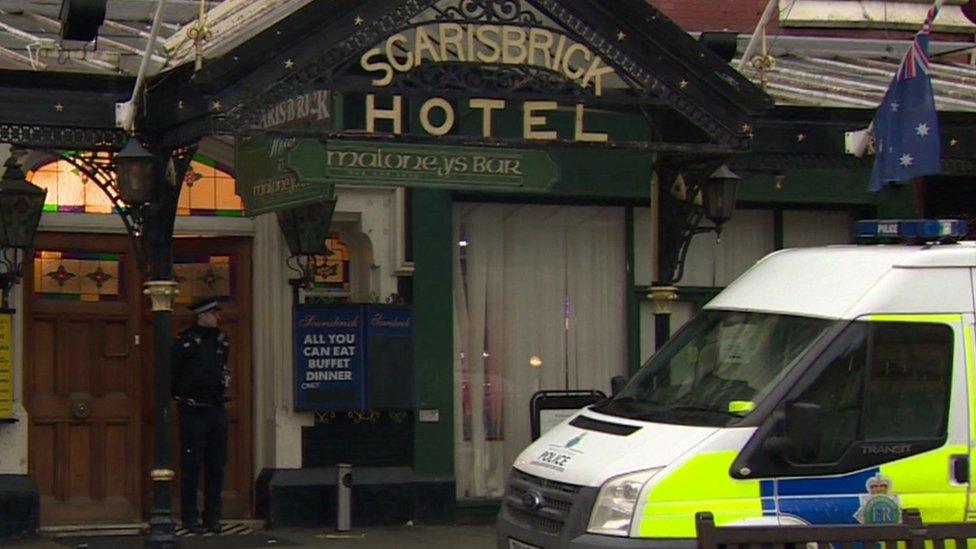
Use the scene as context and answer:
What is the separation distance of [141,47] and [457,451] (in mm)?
4607

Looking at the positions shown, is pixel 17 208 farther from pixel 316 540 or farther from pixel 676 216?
pixel 676 216

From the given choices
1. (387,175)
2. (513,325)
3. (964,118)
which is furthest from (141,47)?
(964,118)

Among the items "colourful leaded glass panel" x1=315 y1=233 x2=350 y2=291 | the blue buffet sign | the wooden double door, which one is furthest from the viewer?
"colourful leaded glass panel" x1=315 y1=233 x2=350 y2=291

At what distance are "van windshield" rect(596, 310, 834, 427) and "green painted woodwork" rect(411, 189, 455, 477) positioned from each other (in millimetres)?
4837

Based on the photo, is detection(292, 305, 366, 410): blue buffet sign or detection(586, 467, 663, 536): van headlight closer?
detection(586, 467, 663, 536): van headlight

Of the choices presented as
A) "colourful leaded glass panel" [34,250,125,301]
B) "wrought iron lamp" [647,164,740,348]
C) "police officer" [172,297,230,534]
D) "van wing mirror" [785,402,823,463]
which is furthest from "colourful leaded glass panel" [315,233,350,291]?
"van wing mirror" [785,402,823,463]

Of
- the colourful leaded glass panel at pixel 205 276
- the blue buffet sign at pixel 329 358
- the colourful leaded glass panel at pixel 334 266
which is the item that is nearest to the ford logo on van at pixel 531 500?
the blue buffet sign at pixel 329 358

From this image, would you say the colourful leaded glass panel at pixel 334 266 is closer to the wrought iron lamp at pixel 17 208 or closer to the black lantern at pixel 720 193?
the wrought iron lamp at pixel 17 208

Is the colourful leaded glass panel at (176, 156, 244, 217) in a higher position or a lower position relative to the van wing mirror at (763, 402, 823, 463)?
higher

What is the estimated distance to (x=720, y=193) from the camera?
13.9 metres

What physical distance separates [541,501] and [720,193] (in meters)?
4.83

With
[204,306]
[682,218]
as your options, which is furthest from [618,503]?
[204,306]

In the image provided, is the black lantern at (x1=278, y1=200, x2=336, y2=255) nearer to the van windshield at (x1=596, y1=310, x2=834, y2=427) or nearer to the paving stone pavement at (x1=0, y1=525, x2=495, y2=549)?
the paving stone pavement at (x1=0, y1=525, x2=495, y2=549)

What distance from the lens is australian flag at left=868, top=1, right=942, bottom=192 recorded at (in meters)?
13.0
